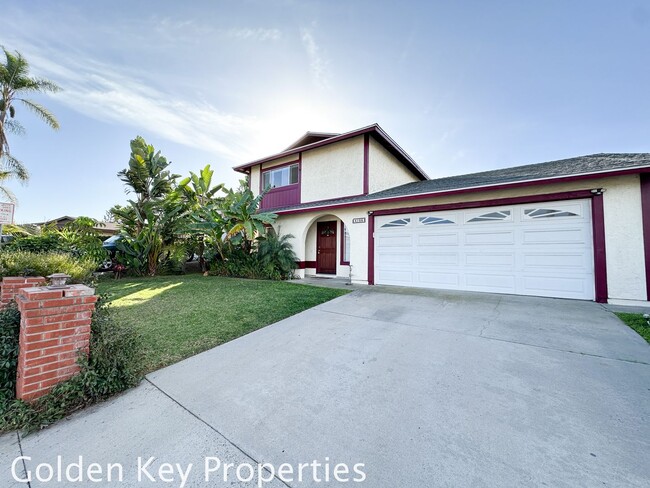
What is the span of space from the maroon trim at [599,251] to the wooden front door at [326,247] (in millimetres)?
8273

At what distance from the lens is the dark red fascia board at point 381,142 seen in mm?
10196

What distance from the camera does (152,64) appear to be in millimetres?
7949

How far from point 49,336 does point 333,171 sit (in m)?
10.1

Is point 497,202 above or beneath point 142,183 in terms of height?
beneath

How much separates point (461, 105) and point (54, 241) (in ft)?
48.2

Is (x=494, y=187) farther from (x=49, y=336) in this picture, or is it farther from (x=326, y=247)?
(x=49, y=336)

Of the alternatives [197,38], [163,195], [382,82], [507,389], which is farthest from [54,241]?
[382,82]

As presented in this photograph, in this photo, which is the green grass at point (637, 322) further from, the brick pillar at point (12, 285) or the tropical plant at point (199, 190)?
the tropical plant at point (199, 190)

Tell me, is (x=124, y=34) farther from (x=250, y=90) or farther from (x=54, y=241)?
(x=54, y=241)

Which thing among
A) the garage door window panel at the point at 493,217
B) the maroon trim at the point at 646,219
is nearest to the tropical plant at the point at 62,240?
the garage door window panel at the point at 493,217

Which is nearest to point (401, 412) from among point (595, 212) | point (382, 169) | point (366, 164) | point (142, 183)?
point (595, 212)

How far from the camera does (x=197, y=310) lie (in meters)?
5.69

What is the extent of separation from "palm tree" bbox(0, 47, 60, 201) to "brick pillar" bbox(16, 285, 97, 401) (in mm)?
16656

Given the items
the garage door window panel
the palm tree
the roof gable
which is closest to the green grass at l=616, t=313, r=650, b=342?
the garage door window panel
